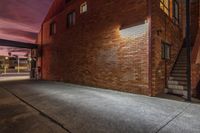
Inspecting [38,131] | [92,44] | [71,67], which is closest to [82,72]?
[71,67]

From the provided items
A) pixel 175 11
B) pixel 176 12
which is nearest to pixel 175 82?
pixel 175 11

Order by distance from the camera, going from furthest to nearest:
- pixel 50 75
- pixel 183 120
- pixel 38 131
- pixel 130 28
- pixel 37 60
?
pixel 37 60
pixel 50 75
pixel 130 28
pixel 183 120
pixel 38 131

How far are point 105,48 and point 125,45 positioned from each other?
55.2 inches

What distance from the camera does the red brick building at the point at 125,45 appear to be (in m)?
5.51

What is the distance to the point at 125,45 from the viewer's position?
622 centimetres

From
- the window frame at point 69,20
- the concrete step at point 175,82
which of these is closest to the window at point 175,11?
the concrete step at point 175,82

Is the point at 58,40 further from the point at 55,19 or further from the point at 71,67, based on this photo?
the point at 71,67

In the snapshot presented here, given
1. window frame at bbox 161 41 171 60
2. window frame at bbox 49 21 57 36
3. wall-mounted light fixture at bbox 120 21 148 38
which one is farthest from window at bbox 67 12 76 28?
window frame at bbox 161 41 171 60

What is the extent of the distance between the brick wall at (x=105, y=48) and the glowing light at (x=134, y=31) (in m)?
0.04

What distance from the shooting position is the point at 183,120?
2.96 m

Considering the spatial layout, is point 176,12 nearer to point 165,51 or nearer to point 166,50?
point 166,50

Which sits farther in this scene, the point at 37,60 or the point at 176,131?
the point at 37,60

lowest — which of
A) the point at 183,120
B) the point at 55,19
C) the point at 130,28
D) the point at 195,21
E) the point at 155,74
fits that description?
the point at 183,120

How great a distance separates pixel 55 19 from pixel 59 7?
1.23 meters
